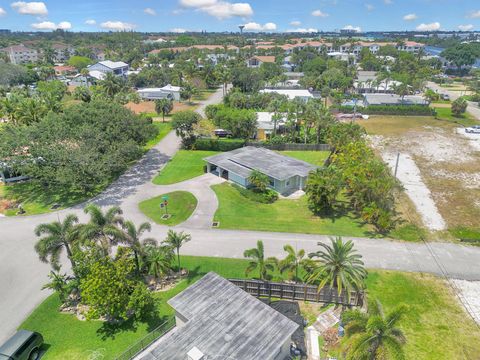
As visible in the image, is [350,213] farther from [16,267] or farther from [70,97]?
[70,97]

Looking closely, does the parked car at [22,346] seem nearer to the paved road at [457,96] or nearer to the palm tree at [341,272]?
the palm tree at [341,272]

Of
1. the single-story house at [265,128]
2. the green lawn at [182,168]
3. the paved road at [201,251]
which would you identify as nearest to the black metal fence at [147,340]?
the paved road at [201,251]

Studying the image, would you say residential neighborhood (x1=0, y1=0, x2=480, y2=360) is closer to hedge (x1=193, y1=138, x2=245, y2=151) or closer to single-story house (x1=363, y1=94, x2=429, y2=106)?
hedge (x1=193, y1=138, x2=245, y2=151)

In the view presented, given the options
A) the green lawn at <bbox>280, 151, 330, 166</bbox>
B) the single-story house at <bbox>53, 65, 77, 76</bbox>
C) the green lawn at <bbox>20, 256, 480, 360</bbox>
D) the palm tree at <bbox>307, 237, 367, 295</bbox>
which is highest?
the single-story house at <bbox>53, 65, 77, 76</bbox>

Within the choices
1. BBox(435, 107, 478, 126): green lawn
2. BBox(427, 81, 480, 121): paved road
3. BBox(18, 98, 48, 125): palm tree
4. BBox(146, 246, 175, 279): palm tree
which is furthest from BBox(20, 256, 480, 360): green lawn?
BBox(427, 81, 480, 121): paved road

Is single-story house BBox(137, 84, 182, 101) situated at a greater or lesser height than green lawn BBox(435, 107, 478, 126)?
greater

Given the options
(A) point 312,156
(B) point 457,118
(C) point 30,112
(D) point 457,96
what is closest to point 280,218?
(A) point 312,156
